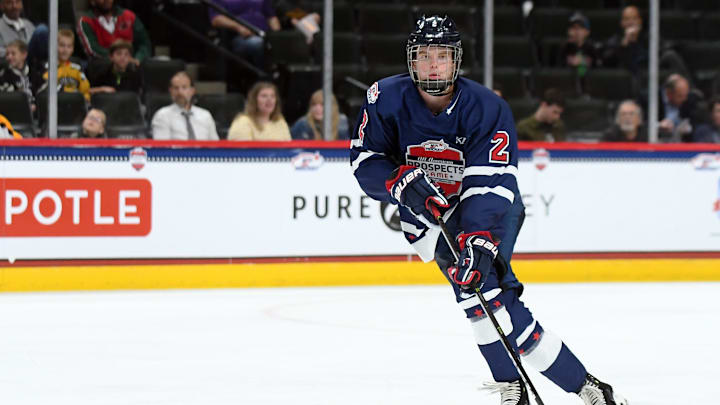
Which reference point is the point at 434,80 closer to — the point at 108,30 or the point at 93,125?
the point at 93,125

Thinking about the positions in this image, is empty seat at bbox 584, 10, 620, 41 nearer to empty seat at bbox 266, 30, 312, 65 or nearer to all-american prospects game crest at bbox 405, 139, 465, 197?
empty seat at bbox 266, 30, 312, 65

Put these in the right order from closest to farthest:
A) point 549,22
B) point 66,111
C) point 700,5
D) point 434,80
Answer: point 434,80, point 66,111, point 549,22, point 700,5

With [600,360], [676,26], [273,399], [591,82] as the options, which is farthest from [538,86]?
[273,399]

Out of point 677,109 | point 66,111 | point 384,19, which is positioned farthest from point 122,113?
point 677,109

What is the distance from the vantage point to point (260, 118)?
6918mm

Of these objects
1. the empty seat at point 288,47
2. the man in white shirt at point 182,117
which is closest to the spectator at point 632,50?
the empty seat at point 288,47

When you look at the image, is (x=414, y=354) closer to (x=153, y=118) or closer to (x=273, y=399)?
(x=273, y=399)

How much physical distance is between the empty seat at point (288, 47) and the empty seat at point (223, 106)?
1.31 feet

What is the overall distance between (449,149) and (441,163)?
0.15ft

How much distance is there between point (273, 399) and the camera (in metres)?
3.64

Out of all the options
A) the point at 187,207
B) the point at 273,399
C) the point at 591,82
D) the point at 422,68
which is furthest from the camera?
the point at 591,82

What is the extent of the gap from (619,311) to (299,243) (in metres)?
1.85

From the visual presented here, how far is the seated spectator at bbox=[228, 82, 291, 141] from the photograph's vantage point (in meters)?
6.88

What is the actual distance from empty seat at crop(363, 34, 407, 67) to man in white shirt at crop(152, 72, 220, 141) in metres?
1.06
